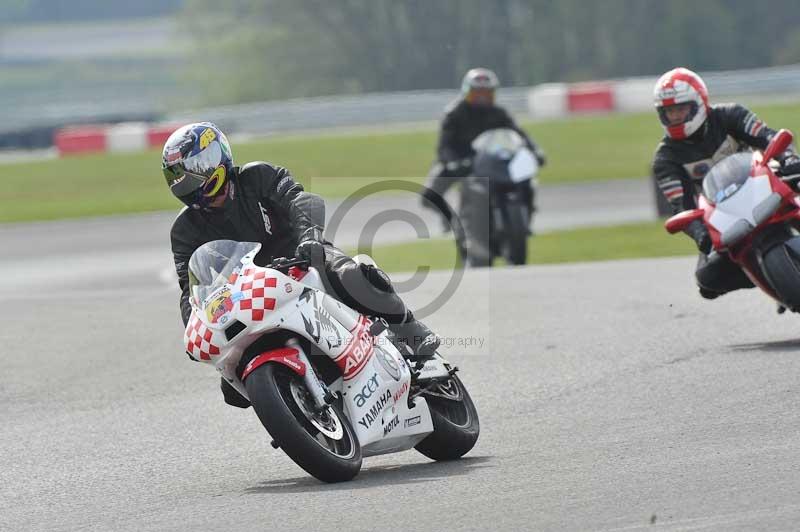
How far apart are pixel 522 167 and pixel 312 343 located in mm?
8440

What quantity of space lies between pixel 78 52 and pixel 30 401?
49591mm

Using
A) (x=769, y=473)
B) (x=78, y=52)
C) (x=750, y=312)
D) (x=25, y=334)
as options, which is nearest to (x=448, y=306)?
(x=750, y=312)

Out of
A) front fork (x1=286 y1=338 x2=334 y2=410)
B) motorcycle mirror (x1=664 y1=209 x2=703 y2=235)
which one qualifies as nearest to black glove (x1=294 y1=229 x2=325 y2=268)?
front fork (x1=286 y1=338 x2=334 y2=410)

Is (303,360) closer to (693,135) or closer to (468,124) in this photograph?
(693,135)

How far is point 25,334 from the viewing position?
11.2 metres

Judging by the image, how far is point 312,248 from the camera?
19.1 ft

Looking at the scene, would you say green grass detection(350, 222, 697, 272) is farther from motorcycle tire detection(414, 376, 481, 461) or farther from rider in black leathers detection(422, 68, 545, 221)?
motorcycle tire detection(414, 376, 481, 461)

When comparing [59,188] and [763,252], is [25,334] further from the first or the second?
[59,188]

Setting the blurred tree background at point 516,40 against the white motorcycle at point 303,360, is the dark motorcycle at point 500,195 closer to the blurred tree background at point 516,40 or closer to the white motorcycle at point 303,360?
the white motorcycle at point 303,360

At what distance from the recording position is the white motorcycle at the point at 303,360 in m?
5.55

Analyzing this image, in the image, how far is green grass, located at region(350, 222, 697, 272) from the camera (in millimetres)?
15539

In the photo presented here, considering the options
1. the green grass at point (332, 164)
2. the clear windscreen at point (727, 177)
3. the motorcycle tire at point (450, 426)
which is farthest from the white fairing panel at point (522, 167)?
the green grass at point (332, 164)

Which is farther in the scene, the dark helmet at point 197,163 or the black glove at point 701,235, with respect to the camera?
the black glove at point 701,235

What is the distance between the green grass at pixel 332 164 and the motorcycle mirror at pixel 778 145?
14628mm
